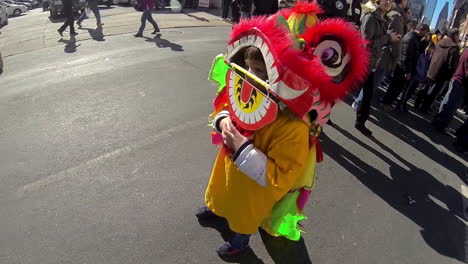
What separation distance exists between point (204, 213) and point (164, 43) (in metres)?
7.07

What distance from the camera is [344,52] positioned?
1.92m

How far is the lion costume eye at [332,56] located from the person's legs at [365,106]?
2.93 meters

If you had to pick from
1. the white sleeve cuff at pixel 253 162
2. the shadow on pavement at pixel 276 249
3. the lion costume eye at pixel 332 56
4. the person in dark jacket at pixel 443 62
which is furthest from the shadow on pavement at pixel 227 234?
the person in dark jacket at pixel 443 62

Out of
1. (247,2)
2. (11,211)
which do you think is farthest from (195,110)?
(247,2)

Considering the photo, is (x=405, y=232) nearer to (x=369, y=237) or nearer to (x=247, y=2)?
(x=369, y=237)

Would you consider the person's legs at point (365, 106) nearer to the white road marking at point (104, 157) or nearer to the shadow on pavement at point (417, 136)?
the shadow on pavement at point (417, 136)

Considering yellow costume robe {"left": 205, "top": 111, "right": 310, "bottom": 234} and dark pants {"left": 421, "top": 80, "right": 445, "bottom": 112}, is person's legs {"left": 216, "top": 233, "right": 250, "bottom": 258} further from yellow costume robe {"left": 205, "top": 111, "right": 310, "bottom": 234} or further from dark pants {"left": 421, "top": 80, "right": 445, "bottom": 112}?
dark pants {"left": 421, "top": 80, "right": 445, "bottom": 112}

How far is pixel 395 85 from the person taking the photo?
6051mm

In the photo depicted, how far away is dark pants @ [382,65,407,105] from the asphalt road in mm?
450

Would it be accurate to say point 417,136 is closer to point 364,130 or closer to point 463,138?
point 463,138

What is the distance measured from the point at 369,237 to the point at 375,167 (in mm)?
1383

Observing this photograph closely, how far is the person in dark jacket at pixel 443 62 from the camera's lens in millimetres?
5848

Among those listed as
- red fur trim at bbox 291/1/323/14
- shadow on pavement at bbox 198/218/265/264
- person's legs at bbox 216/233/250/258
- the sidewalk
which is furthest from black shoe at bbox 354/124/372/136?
the sidewalk

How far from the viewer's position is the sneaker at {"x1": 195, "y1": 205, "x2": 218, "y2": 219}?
9.68ft
